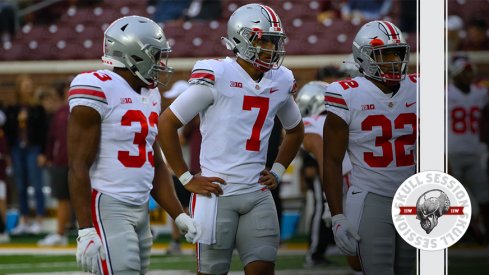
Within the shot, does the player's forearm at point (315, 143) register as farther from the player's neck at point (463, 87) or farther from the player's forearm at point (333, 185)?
the player's neck at point (463, 87)

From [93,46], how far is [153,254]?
5.44 ft

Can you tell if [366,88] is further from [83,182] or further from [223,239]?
[83,182]

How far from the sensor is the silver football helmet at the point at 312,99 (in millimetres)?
4520

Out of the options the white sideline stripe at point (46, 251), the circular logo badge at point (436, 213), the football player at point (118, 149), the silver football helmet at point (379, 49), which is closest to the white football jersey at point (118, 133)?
the football player at point (118, 149)

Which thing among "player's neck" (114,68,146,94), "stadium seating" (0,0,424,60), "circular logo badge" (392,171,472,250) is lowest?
"circular logo badge" (392,171,472,250)

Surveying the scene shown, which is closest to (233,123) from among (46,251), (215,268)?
(215,268)

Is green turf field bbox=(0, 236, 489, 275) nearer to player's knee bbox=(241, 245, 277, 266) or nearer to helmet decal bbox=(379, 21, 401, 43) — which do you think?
player's knee bbox=(241, 245, 277, 266)

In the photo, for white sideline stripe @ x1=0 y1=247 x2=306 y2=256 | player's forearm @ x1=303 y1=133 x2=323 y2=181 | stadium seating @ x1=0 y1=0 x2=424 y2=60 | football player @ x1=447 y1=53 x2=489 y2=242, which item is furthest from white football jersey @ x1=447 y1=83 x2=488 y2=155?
white sideline stripe @ x1=0 y1=247 x2=306 y2=256

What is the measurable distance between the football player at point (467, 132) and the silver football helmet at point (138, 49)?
1.04 metres

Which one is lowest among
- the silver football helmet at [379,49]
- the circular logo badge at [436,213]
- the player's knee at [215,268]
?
the player's knee at [215,268]

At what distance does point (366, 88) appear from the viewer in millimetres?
3092

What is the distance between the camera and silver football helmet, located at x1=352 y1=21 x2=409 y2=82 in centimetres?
298

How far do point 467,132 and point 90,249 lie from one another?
1.10 meters

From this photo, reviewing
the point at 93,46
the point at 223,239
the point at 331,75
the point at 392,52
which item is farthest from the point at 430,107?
the point at 93,46
